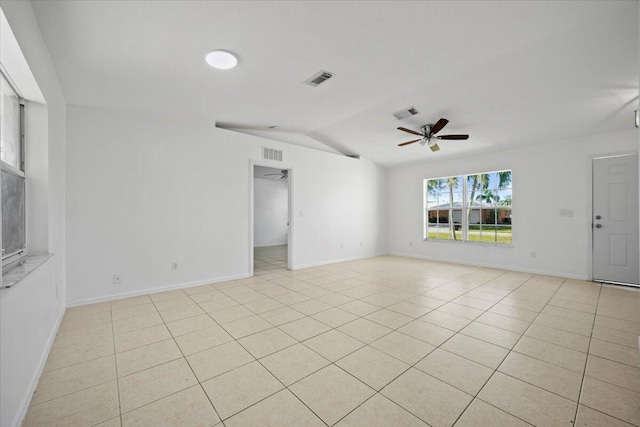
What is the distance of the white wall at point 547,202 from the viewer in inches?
181

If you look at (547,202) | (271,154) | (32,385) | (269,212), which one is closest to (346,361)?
(32,385)

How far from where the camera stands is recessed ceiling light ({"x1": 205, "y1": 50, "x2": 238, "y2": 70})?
250 centimetres

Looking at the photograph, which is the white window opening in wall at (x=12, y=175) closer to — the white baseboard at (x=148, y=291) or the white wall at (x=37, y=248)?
the white wall at (x=37, y=248)

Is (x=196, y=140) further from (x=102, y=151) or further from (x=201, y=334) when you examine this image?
(x=201, y=334)

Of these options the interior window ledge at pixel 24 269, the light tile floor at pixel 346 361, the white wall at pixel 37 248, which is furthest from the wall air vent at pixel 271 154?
the interior window ledge at pixel 24 269

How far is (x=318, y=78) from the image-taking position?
3088mm

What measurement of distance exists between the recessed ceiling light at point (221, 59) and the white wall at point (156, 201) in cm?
184

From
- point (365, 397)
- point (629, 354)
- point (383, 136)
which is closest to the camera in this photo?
point (365, 397)

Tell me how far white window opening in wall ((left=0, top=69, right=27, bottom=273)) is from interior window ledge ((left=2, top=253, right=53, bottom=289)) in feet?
0.16

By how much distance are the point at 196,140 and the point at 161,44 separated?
6.75ft

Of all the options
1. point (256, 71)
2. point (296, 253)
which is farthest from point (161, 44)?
point (296, 253)

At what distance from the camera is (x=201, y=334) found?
8.54ft

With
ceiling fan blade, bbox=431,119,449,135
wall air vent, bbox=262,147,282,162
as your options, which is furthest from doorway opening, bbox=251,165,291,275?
ceiling fan blade, bbox=431,119,449,135

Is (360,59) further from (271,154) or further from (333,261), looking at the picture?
(333,261)
